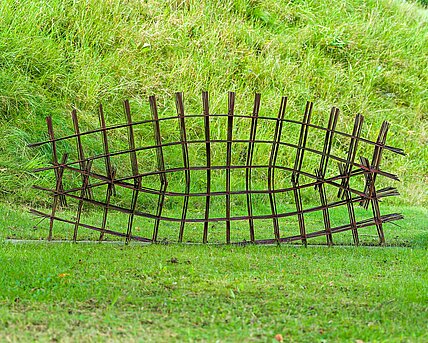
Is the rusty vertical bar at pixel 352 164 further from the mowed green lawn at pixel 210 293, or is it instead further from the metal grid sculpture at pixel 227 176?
the mowed green lawn at pixel 210 293

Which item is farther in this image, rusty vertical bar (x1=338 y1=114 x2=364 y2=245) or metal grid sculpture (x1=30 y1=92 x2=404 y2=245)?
rusty vertical bar (x1=338 y1=114 x2=364 y2=245)

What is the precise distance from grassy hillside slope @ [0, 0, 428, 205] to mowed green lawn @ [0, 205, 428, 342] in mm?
3299

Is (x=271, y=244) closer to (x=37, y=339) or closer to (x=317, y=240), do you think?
(x=317, y=240)

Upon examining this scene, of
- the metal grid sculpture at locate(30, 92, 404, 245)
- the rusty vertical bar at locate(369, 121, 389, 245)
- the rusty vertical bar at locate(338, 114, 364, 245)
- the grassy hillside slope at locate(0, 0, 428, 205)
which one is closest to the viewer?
the metal grid sculpture at locate(30, 92, 404, 245)

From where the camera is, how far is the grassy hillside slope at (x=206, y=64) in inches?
383

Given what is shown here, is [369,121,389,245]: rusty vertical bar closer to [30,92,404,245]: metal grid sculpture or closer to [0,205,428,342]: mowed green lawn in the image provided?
[30,92,404,245]: metal grid sculpture

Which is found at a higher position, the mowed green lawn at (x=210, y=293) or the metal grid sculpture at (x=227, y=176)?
the metal grid sculpture at (x=227, y=176)

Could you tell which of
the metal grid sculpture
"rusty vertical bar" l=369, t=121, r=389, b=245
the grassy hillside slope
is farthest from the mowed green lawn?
the grassy hillside slope

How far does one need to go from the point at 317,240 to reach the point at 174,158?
3512 millimetres

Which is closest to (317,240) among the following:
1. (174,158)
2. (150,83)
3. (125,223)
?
(125,223)

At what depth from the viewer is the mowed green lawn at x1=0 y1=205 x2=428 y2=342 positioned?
3461mm

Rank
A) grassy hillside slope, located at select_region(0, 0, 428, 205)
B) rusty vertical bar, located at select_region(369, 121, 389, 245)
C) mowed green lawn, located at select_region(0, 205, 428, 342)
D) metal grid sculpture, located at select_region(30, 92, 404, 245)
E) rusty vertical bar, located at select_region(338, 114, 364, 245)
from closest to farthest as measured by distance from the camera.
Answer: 1. mowed green lawn, located at select_region(0, 205, 428, 342)
2. metal grid sculpture, located at select_region(30, 92, 404, 245)
3. rusty vertical bar, located at select_region(338, 114, 364, 245)
4. rusty vertical bar, located at select_region(369, 121, 389, 245)
5. grassy hillside slope, located at select_region(0, 0, 428, 205)

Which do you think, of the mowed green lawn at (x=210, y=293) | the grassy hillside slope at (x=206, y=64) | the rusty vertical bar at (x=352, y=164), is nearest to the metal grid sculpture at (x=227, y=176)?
the rusty vertical bar at (x=352, y=164)

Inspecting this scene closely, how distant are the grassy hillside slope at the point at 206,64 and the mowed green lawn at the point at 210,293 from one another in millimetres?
3299
